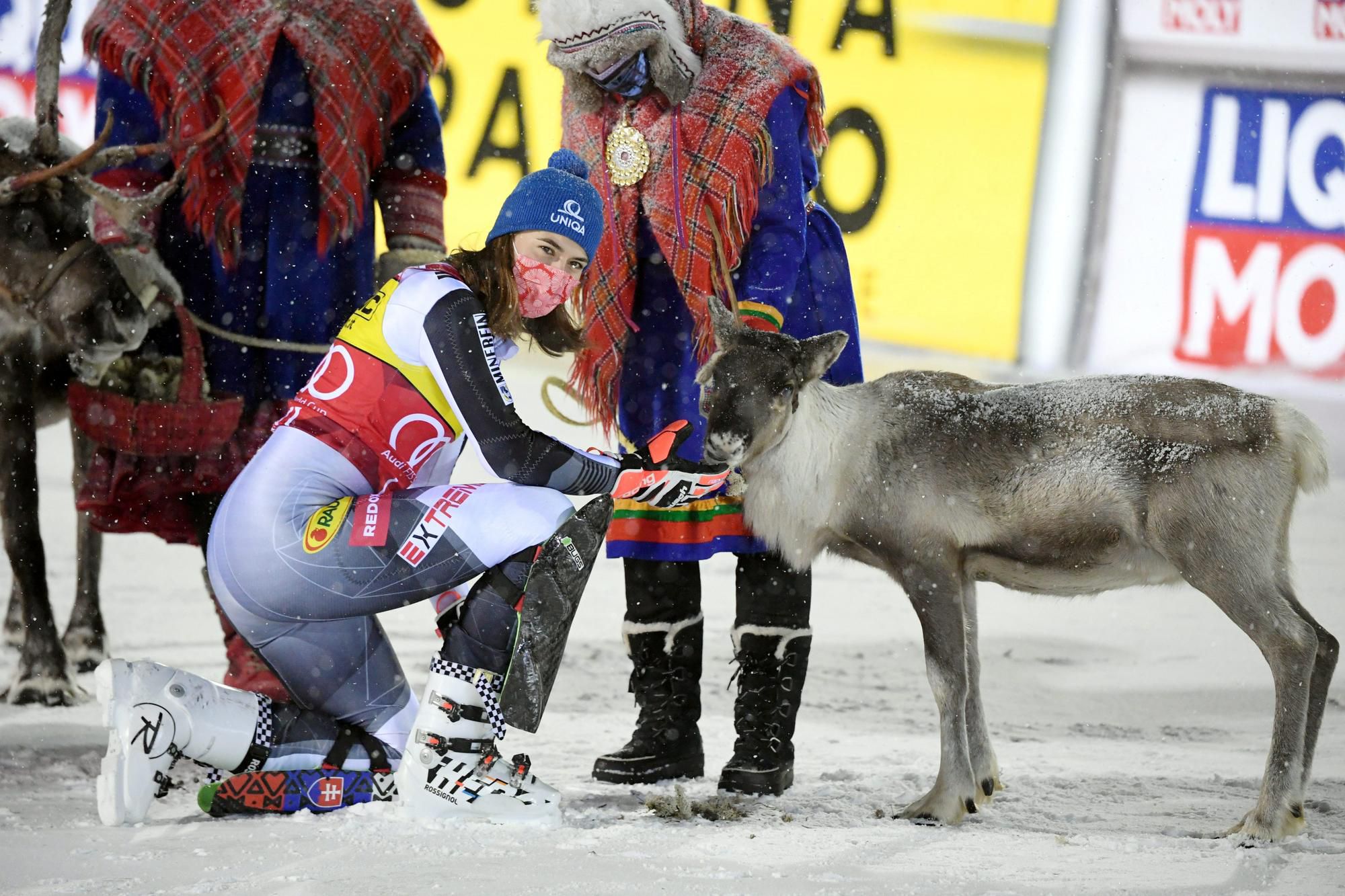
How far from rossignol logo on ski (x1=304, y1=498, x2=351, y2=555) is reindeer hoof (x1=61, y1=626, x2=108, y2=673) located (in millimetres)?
1988

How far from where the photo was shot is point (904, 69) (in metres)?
7.52

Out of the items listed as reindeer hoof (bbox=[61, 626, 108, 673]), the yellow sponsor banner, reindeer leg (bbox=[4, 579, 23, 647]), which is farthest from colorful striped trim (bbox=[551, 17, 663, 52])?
the yellow sponsor banner

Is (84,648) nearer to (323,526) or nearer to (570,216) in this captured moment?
(323,526)

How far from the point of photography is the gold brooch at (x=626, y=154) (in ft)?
10.6

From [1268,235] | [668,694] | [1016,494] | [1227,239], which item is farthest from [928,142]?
[668,694]

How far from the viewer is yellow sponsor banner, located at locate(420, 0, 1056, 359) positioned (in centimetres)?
→ 752

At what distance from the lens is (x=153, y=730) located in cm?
268

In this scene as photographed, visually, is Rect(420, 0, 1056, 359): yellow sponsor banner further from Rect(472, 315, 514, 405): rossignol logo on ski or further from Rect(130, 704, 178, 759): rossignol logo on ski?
Rect(130, 704, 178, 759): rossignol logo on ski

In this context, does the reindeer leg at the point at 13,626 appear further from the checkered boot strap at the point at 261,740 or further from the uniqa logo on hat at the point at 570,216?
the uniqa logo on hat at the point at 570,216

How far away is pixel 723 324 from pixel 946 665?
0.90 m

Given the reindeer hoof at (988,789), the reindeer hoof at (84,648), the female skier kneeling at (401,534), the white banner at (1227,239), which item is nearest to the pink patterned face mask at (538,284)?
the female skier kneeling at (401,534)

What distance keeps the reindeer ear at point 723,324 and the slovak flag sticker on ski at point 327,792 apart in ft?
4.10

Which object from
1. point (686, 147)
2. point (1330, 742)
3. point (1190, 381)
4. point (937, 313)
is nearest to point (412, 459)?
point (686, 147)

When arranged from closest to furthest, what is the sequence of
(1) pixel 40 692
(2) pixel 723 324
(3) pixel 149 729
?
(3) pixel 149 729 < (2) pixel 723 324 < (1) pixel 40 692
